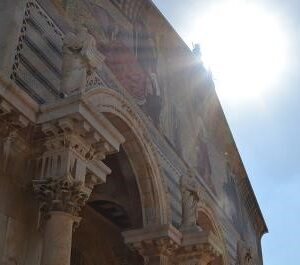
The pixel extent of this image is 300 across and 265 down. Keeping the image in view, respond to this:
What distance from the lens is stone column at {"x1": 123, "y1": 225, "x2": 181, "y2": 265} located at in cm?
898

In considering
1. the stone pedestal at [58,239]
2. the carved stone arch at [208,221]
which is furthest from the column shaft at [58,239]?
the carved stone arch at [208,221]

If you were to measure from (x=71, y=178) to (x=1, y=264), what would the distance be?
1162 millimetres

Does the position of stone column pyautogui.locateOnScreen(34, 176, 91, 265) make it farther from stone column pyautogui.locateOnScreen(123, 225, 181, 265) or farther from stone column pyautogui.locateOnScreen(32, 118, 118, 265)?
stone column pyautogui.locateOnScreen(123, 225, 181, 265)

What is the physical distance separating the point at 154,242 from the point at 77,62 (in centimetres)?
383

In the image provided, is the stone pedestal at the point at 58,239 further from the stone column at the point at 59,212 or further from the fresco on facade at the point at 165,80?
the fresco on facade at the point at 165,80

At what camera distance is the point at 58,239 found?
5.46 metres

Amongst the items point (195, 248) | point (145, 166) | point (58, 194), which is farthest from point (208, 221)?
point (58, 194)

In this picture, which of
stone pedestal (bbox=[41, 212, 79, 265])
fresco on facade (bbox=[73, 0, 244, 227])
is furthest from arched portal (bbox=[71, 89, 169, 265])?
stone pedestal (bbox=[41, 212, 79, 265])

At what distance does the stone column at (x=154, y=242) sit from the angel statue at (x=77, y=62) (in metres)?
3.51

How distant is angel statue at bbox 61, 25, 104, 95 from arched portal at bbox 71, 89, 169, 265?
5.73 feet

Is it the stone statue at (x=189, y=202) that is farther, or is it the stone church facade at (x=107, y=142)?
the stone statue at (x=189, y=202)

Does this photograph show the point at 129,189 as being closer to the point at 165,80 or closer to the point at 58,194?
the point at 165,80

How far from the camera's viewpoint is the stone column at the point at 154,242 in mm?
8977

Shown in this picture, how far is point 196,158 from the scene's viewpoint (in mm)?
13492
